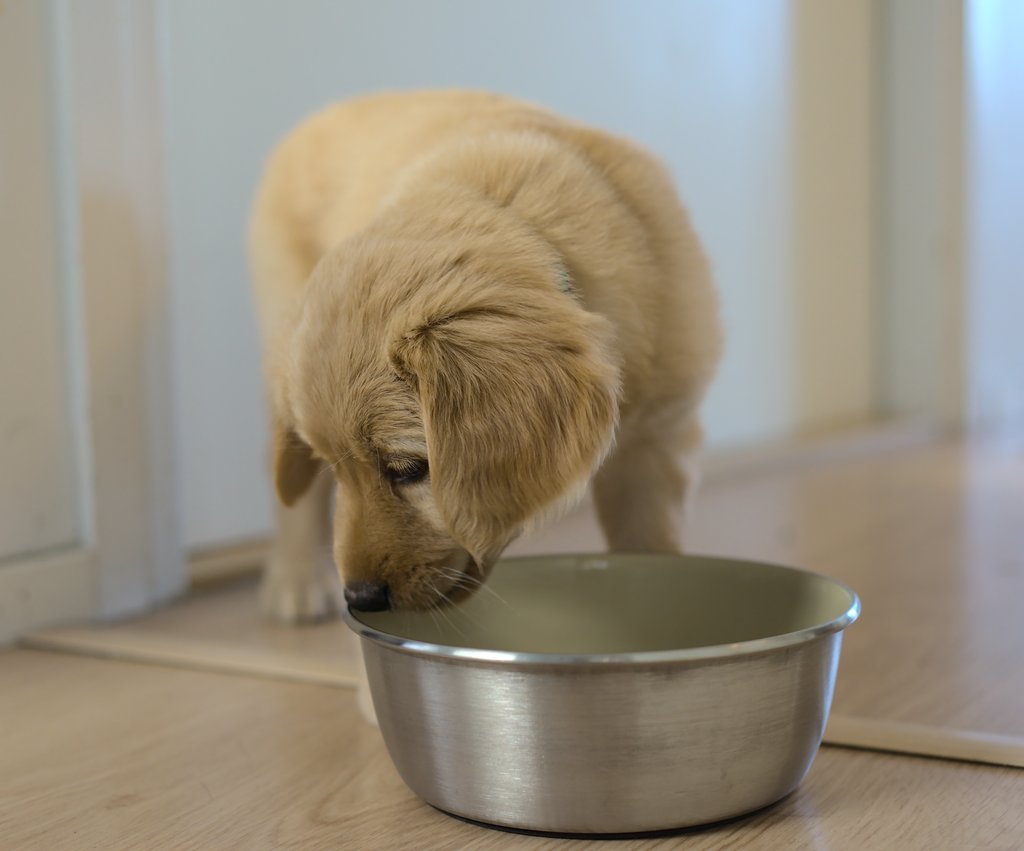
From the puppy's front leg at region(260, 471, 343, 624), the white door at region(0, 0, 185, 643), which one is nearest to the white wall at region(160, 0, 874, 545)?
the white door at region(0, 0, 185, 643)

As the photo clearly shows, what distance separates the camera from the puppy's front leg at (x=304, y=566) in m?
2.29

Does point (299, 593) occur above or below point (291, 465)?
below

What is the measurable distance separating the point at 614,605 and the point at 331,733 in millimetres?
395

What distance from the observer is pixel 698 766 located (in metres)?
1.21

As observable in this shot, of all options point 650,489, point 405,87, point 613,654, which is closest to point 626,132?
point 405,87

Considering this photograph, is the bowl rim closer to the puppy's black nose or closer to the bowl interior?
the puppy's black nose

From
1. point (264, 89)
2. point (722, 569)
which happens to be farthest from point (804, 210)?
point (722, 569)

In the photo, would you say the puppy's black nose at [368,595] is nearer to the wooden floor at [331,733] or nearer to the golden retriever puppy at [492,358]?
the golden retriever puppy at [492,358]

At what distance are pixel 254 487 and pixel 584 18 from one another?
1774 mm

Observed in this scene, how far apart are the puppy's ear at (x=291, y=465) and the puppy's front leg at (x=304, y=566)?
610 millimetres

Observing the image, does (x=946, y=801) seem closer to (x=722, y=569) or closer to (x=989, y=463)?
(x=722, y=569)

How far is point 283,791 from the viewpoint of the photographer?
143cm

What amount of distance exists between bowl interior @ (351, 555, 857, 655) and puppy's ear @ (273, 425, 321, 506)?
0.91 feet

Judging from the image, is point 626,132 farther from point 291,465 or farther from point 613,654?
point 613,654
